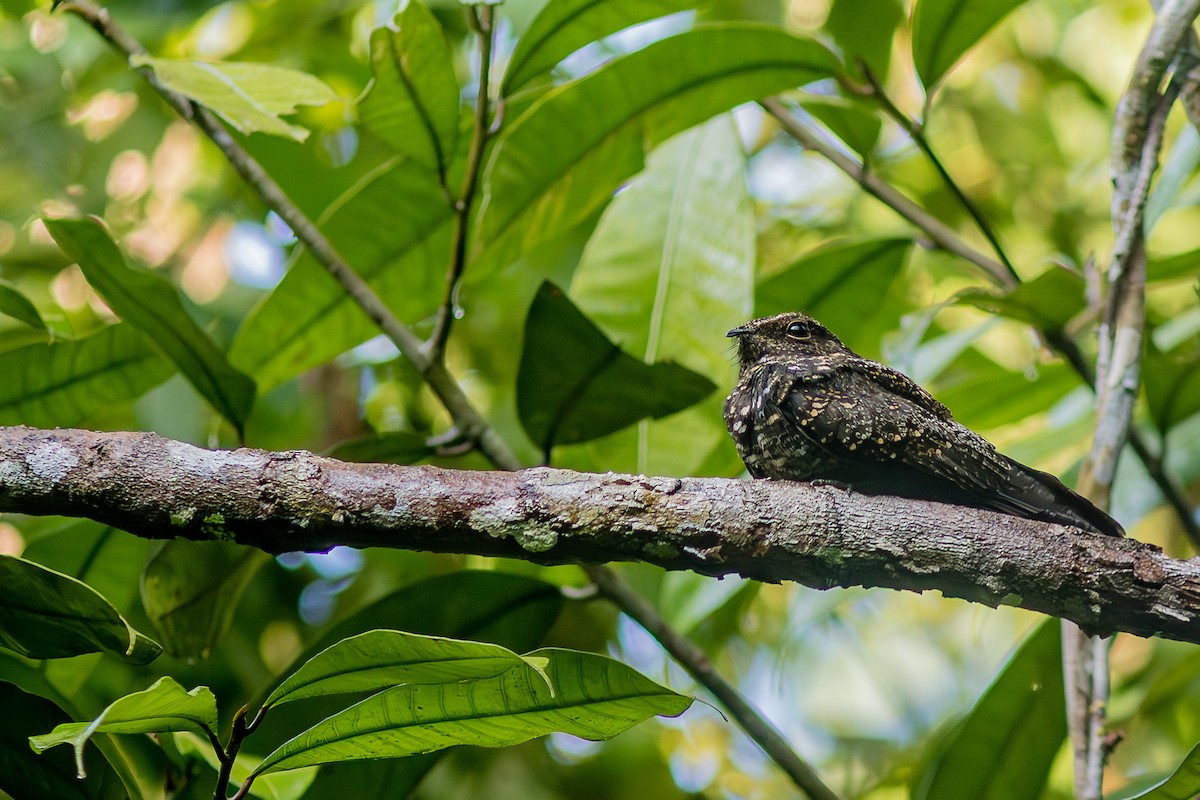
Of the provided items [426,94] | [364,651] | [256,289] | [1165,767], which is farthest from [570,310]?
[1165,767]

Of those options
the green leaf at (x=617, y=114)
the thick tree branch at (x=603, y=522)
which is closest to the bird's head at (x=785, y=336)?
the green leaf at (x=617, y=114)

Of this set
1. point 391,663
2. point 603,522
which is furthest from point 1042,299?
point 391,663

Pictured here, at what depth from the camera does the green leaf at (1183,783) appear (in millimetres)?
1853

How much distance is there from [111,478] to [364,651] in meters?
0.54

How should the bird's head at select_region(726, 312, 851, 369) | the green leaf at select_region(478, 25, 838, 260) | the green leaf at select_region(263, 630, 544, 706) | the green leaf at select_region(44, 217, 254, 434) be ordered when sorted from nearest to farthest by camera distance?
the green leaf at select_region(263, 630, 544, 706) → the green leaf at select_region(44, 217, 254, 434) → the green leaf at select_region(478, 25, 838, 260) → the bird's head at select_region(726, 312, 851, 369)

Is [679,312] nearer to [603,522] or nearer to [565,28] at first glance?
[565,28]

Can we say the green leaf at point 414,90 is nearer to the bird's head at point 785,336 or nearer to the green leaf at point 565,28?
the green leaf at point 565,28

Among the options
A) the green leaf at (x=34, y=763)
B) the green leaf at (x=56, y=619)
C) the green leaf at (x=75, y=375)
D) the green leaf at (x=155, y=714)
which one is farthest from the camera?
the green leaf at (x=75, y=375)

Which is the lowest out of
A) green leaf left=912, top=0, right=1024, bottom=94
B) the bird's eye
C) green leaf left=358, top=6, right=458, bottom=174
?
green leaf left=358, top=6, right=458, bottom=174

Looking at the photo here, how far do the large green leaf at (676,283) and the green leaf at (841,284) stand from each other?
0.25m

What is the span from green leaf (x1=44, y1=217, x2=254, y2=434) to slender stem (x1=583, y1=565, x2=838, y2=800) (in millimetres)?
926

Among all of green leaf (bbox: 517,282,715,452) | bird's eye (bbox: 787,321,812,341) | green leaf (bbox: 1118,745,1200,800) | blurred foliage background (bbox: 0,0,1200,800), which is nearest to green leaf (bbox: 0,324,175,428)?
blurred foliage background (bbox: 0,0,1200,800)

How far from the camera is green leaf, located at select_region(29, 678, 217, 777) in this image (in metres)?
1.50

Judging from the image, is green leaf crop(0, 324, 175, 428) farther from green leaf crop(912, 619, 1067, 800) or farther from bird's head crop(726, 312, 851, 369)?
green leaf crop(912, 619, 1067, 800)
